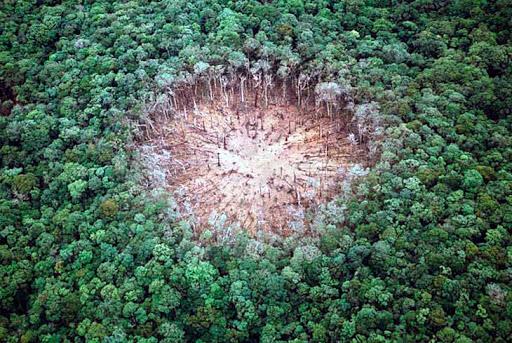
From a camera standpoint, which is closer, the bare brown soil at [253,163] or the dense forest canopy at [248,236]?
the dense forest canopy at [248,236]

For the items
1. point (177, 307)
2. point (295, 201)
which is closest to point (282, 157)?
point (295, 201)

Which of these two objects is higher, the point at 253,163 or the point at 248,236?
the point at 253,163

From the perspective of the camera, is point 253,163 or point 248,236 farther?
point 253,163

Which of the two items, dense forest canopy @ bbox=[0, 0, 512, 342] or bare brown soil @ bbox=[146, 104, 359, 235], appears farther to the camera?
bare brown soil @ bbox=[146, 104, 359, 235]

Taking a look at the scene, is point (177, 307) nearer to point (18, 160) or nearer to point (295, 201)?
point (295, 201)
